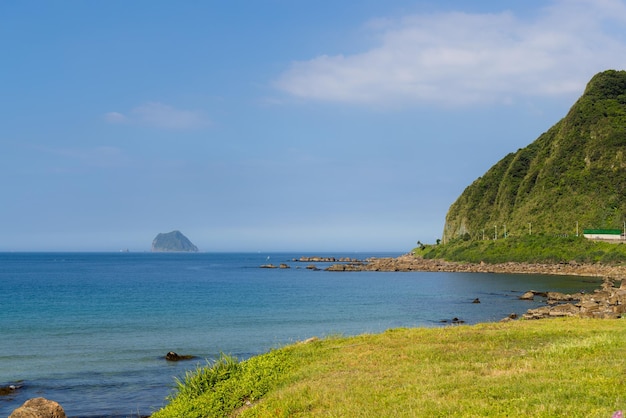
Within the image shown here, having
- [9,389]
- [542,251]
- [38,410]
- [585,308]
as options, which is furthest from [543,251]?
[38,410]

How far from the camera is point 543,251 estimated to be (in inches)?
5782

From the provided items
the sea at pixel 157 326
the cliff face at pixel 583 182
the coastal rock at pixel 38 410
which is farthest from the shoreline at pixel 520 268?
the coastal rock at pixel 38 410

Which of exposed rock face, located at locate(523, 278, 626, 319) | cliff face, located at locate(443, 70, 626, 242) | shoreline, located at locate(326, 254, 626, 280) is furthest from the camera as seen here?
cliff face, located at locate(443, 70, 626, 242)

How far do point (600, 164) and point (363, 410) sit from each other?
610ft

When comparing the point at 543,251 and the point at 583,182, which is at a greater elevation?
the point at 583,182

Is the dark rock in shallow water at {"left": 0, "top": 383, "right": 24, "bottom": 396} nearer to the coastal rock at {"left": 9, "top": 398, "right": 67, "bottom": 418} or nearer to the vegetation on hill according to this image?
the coastal rock at {"left": 9, "top": 398, "right": 67, "bottom": 418}

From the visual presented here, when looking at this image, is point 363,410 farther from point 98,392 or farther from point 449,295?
point 449,295

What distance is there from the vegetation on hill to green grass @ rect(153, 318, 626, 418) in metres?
112

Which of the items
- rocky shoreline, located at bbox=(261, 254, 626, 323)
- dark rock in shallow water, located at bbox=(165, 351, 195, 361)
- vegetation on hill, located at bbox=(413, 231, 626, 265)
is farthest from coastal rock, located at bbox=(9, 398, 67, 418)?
vegetation on hill, located at bbox=(413, 231, 626, 265)

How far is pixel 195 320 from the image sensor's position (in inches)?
2267

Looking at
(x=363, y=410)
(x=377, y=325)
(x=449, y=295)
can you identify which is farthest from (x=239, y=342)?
(x=449, y=295)

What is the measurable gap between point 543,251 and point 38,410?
145m

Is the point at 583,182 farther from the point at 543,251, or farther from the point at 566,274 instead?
the point at 566,274

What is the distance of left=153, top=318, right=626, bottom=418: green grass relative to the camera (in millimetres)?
14359
